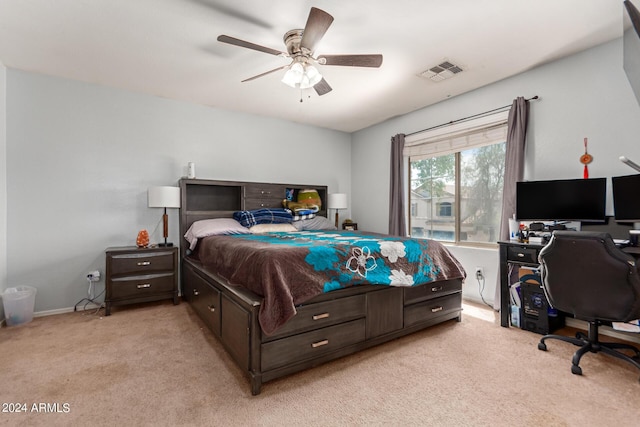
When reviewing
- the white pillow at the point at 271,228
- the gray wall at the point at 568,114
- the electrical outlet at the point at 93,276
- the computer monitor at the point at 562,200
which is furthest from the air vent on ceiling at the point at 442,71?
the electrical outlet at the point at 93,276

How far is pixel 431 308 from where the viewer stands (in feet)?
8.67

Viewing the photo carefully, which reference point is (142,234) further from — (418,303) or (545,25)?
(545,25)

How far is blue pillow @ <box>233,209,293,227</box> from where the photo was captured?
12.7 ft

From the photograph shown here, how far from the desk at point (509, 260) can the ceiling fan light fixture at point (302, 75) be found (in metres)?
2.38

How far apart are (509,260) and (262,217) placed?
292 centimetres

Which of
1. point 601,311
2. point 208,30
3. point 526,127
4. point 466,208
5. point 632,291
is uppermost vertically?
point 208,30

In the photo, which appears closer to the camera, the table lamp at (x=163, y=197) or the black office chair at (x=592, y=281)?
the black office chair at (x=592, y=281)

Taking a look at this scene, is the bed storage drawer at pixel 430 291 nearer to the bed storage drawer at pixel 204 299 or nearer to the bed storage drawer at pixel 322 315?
the bed storage drawer at pixel 322 315

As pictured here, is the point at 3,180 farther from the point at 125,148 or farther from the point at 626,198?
the point at 626,198

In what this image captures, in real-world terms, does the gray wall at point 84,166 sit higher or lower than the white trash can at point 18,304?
higher

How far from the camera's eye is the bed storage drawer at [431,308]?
8.21 feet

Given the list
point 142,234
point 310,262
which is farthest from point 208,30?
point 142,234

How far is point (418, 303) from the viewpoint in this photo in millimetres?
2551

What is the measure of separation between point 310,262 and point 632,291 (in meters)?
2.05
